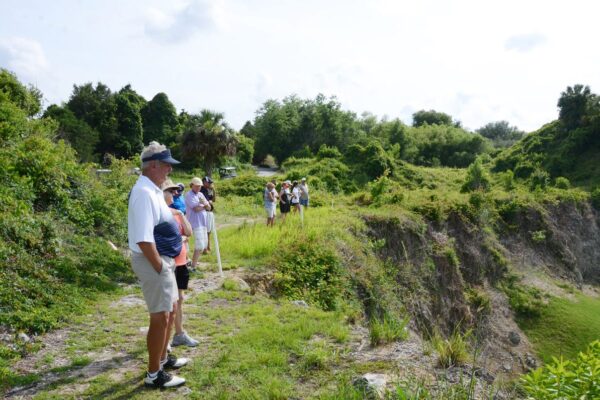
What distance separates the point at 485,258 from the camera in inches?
837

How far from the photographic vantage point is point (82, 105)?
41.0 meters

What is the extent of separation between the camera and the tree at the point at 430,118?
68469 mm

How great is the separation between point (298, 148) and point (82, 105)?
837 inches

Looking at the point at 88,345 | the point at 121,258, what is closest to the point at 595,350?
the point at 88,345

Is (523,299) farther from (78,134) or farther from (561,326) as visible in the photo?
(78,134)

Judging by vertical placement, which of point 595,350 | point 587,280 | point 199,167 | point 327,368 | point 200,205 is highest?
point 199,167

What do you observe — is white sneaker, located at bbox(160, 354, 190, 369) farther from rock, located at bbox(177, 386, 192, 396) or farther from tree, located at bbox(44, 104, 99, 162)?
tree, located at bbox(44, 104, 99, 162)

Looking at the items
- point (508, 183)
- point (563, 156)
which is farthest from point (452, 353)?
point (563, 156)

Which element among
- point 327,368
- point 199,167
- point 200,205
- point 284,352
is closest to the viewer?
point 327,368

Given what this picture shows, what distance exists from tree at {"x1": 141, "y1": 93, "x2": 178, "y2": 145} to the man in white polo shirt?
4295cm

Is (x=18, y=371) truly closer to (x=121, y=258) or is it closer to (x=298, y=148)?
(x=121, y=258)

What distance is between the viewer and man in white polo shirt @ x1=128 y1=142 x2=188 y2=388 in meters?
3.71

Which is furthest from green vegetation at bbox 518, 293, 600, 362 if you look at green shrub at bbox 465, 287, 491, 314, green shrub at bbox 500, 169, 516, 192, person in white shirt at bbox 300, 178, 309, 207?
person in white shirt at bbox 300, 178, 309, 207

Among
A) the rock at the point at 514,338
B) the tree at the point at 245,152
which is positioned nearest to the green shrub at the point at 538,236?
the rock at the point at 514,338
